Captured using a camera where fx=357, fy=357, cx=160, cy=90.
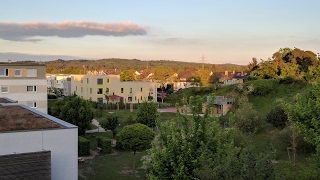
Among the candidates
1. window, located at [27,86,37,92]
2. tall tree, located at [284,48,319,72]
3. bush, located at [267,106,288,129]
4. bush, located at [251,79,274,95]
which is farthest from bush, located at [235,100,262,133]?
tall tree, located at [284,48,319,72]

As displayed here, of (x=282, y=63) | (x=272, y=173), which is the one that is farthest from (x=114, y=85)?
(x=272, y=173)

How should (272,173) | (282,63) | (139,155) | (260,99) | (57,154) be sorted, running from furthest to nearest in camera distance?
(282,63) < (260,99) < (139,155) < (57,154) < (272,173)

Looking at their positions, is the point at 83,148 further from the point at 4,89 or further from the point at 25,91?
the point at 4,89

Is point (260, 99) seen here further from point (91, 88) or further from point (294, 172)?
point (294, 172)

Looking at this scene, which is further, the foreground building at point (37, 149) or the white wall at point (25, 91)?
the white wall at point (25, 91)

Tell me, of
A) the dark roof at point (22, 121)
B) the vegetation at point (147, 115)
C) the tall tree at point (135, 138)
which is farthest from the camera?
the vegetation at point (147, 115)

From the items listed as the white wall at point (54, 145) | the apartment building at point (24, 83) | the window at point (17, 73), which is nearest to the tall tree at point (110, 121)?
the apartment building at point (24, 83)

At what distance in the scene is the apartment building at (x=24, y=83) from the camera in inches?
1396

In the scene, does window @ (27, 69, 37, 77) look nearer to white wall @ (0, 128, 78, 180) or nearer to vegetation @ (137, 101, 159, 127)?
vegetation @ (137, 101, 159, 127)

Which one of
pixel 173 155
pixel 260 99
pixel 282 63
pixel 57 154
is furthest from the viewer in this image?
pixel 282 63

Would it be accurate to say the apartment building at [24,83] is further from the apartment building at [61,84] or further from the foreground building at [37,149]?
the apartment building at [61,84]

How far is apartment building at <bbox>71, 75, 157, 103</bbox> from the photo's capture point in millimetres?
59625

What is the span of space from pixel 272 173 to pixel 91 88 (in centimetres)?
5389

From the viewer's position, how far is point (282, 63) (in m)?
59.6
